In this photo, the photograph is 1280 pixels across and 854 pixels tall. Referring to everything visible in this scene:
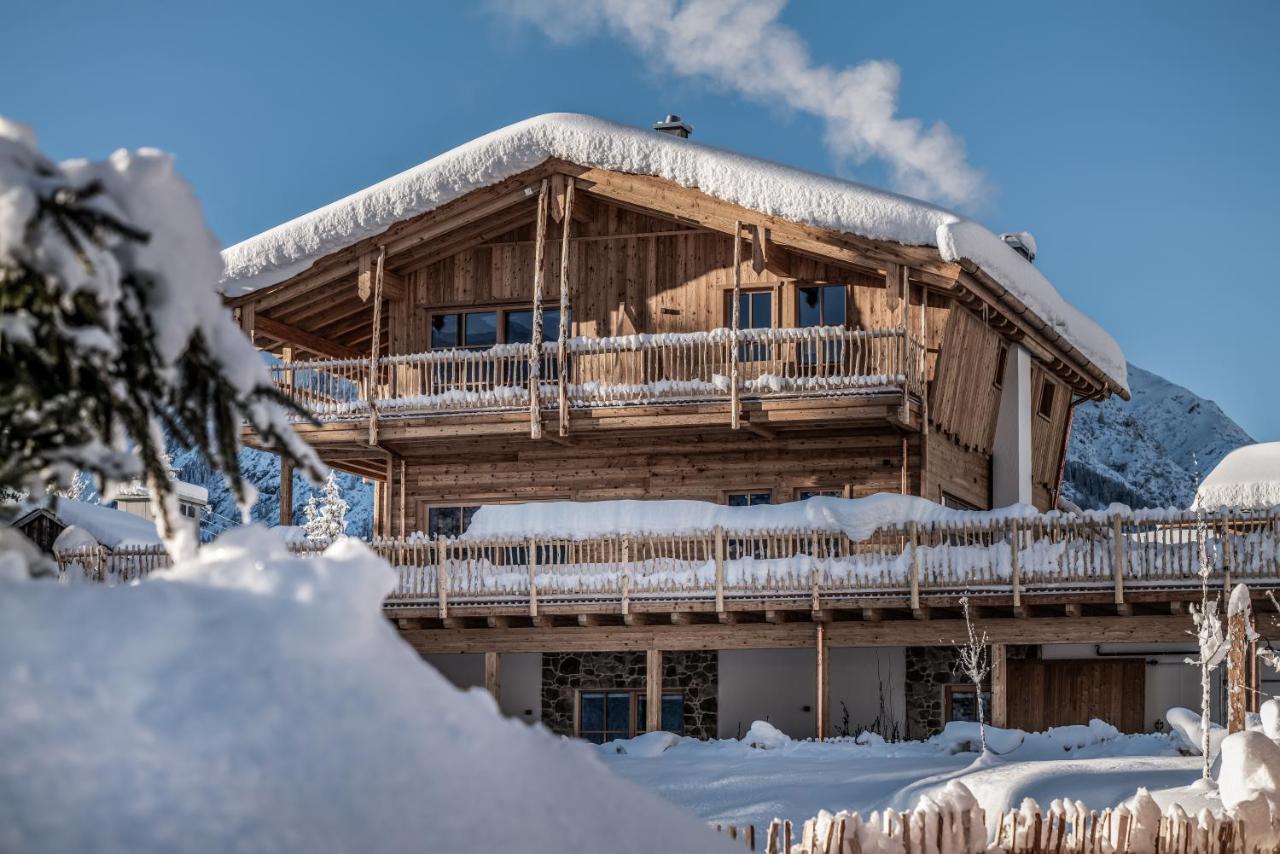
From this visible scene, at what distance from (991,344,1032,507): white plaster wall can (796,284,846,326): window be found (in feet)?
11.7

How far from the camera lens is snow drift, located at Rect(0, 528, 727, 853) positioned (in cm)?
330

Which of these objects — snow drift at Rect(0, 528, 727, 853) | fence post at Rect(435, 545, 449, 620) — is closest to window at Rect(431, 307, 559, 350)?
fence post at Rect(435, 545, 449, 620)

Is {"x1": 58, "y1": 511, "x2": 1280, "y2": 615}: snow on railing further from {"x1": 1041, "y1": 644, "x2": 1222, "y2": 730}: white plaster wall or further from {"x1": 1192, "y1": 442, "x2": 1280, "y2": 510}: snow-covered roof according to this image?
{"x1": 1192, "y1": 442, "x2": 1280, "y2": 510}: snow-covered roof

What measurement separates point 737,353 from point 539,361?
3.07 m

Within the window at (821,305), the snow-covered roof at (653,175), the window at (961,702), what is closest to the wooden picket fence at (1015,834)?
the window at (961,702)

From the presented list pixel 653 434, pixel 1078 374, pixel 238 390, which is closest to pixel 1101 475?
pixel 1078 374

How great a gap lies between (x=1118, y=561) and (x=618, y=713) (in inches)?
317

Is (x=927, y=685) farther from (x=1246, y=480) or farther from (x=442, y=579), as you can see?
(x=1246, y=480)

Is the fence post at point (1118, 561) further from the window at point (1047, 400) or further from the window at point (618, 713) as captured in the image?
the window at point (1047, 400)

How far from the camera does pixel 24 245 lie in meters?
3.69

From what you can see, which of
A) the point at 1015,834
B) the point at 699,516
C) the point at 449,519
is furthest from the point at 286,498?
the point at 1015,834

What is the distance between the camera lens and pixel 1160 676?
2511 cm

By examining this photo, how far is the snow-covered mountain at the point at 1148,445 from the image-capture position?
9219cm

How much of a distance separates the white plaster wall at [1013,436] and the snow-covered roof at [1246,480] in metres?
8.92
